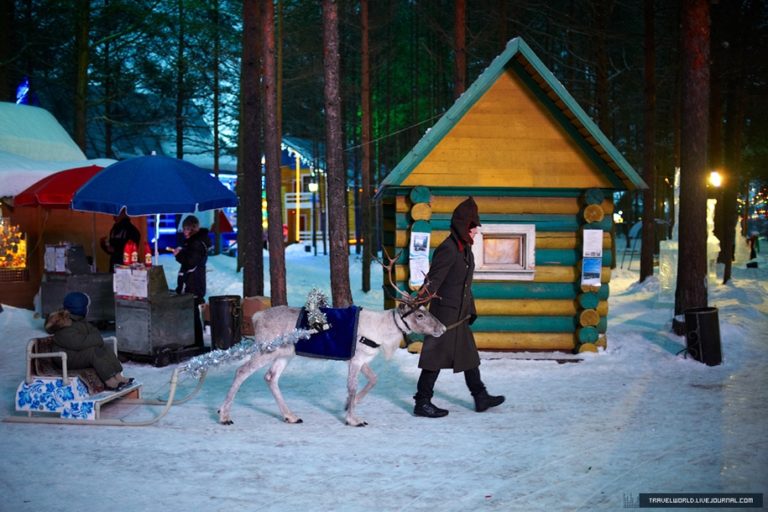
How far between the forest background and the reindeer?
5880mm

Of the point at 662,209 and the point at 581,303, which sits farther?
the point at 662,209

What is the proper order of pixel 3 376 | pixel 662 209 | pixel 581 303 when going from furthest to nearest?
pixel 662 209
pixel 581 303
pixel 3 376

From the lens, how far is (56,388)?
7.90 meters

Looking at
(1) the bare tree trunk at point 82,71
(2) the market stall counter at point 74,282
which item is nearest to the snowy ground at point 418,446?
(2) the market stall counter at point 74,282

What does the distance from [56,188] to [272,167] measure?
4.28 metres

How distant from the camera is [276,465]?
21.8 ft

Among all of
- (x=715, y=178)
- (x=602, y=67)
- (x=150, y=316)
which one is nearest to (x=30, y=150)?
(x=150, y=316)

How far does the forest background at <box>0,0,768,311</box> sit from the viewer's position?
14.4 metres

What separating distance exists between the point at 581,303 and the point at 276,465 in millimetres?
6705

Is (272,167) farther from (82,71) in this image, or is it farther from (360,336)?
Result: (82,71)

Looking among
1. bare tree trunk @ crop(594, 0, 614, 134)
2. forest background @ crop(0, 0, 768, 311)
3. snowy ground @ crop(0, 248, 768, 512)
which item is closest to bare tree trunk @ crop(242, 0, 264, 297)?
forest background @ crop(0, 0, 768, 311)

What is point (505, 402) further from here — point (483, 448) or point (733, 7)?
point (733, 7)

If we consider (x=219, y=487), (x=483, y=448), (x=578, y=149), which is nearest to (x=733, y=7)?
(x=578, y=149)

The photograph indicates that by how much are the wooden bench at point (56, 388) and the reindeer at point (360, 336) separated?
4.34ft
